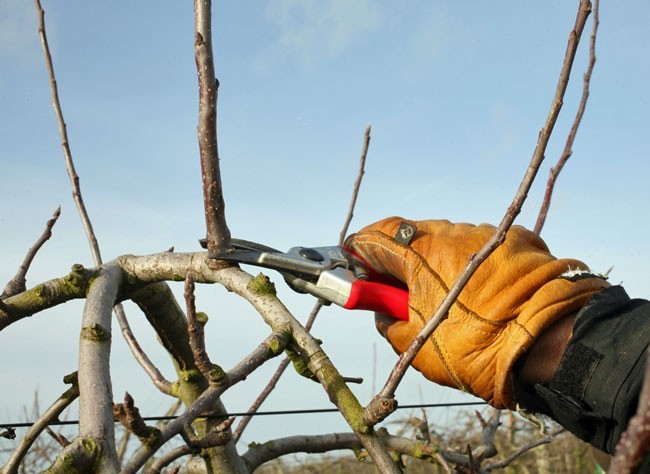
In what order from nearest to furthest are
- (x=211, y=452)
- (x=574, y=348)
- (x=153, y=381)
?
(x=574, y=348) < (x=211, y=452) < (x=153, y=381)

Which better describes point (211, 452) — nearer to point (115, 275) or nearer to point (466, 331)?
point (115, 275)

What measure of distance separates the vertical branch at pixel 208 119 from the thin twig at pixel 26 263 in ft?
3.17

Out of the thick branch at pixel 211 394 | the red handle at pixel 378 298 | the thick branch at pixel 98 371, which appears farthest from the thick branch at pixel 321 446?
the thick branch at pixel 211 394

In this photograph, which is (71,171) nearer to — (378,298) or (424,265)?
(378,298)

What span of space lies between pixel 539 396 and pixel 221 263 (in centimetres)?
97

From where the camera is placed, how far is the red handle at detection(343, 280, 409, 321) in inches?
73.8

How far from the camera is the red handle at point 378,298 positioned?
1.87 metres

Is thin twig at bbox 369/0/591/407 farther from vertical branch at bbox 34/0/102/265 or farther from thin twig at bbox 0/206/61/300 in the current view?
vertical branch at bbox 34/0/102/265

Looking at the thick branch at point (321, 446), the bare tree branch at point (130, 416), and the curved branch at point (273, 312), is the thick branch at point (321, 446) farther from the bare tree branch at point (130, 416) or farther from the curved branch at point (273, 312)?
the bare tree branch at point (130, 416)

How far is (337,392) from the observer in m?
1.64

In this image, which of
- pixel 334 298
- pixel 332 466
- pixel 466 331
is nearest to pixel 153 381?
pixel 334 298

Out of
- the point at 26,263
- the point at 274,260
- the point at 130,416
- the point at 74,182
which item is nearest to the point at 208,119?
the point at 274,260

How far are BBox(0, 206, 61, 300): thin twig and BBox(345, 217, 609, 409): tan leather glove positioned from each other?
4.68 feet

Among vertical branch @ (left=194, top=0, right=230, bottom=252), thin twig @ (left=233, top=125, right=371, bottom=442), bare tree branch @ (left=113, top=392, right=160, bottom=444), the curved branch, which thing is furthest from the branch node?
thin twig @ (left=233, top=125, right=371, bottom=442)
